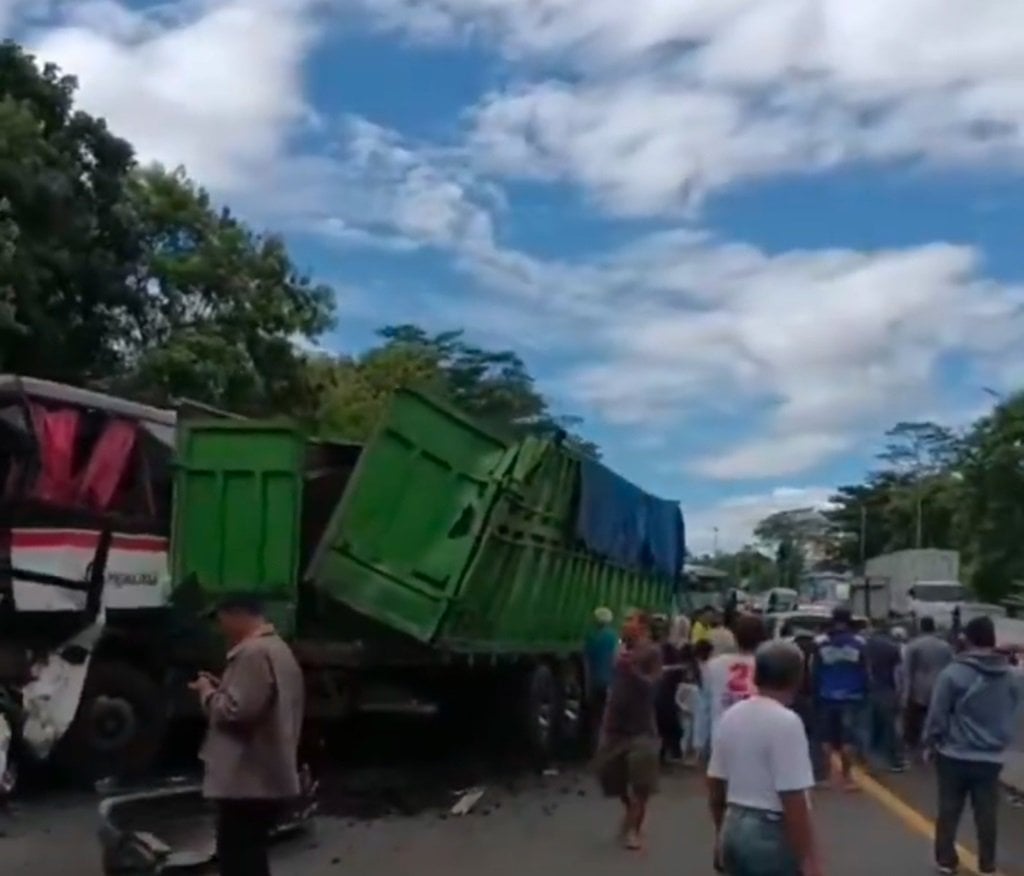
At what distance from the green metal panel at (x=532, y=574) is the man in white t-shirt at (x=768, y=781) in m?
9.13

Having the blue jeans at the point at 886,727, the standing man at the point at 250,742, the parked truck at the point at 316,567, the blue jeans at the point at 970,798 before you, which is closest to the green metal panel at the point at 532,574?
the parked truck at the point at 316,567

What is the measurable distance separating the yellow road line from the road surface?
0.08 ft

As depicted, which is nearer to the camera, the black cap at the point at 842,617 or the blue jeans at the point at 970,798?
the blue jeans at the point at 970,798

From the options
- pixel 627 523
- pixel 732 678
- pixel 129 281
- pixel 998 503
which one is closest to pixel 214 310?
pixel 129 281

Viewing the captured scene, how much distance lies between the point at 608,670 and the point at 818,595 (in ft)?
228

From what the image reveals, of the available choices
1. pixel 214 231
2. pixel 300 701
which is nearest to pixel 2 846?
pixel 300 701

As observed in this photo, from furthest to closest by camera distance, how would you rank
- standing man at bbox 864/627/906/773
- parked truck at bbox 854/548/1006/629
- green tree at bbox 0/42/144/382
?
1. parked truck at bbox 854/548/1006/629
2. green tree at bbox 0/42/144/382
3. standing man at bbox 864/627/906/773

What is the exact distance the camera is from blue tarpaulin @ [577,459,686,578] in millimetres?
20172

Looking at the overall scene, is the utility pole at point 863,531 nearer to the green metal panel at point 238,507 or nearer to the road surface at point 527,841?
the road surface at point 527,841

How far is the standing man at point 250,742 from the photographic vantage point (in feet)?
26.3

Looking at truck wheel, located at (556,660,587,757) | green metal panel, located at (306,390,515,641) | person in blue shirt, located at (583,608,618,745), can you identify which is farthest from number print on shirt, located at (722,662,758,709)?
truck wheel, located at (556,660,587,757)

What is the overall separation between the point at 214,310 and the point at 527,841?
24588 millimetres

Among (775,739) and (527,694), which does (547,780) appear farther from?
(775,739)

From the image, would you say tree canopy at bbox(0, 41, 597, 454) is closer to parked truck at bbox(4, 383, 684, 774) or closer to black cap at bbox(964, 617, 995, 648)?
parked truck at bbox(4, 383, 684, 774)
